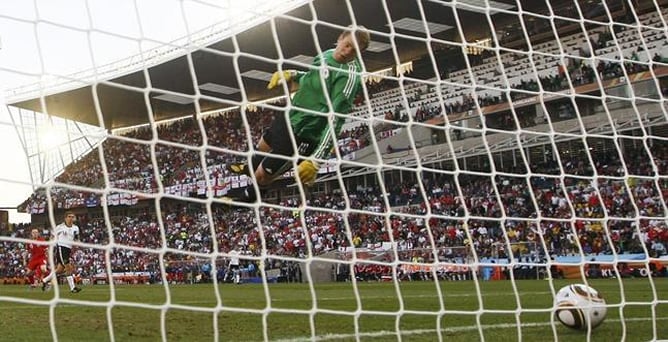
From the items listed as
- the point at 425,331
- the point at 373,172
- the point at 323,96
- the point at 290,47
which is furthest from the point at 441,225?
the point at 323,96

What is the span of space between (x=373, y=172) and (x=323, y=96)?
18.7m

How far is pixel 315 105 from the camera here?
4.82 meters

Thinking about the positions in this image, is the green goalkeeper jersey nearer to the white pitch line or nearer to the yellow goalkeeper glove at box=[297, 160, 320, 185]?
the yellow goalkeeper glove at box=[297, 160, 320, 185]

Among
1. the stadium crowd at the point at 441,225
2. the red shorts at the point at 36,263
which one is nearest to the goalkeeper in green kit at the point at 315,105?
the stadium crowd at the point at 441,225

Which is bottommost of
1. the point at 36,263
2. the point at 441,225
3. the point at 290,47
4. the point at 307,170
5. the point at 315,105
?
the point at 441,225

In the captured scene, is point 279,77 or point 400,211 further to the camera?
point 400,211

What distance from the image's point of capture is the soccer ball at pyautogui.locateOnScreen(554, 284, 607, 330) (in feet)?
14.9

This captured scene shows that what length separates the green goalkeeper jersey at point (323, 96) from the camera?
4559mm

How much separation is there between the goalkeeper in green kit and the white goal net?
0.07 feet

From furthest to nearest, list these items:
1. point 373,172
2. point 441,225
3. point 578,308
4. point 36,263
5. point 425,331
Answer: point 373,172, point 441,225, point 36,263, point 425,331, point 578,308

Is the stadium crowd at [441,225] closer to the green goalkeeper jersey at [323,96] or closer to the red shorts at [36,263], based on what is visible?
the red shorts at [36,263]

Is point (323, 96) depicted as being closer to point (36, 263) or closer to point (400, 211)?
point (36, 263)

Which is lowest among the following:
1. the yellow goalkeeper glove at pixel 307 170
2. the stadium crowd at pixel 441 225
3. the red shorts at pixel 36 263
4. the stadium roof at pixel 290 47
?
the stadium crowd at pixel 441 225

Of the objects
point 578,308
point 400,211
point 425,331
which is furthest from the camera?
point 400,211
